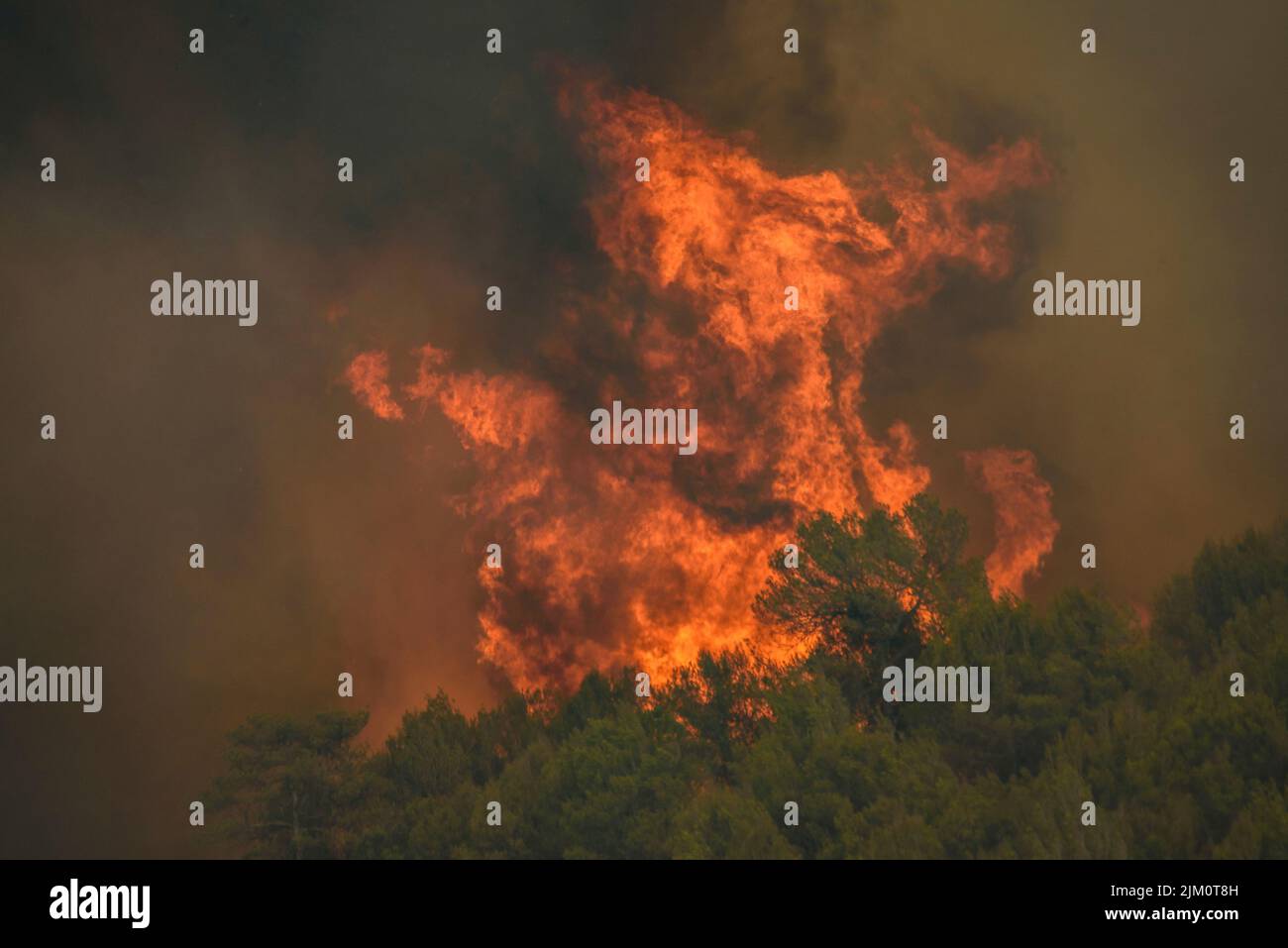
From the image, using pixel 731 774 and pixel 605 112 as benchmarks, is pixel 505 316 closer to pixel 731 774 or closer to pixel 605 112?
pixel 605 112

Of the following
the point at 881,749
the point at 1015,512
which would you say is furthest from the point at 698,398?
the point at 881,749

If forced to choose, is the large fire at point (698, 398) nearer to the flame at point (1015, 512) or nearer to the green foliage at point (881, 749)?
the flame at point (1015, 512)

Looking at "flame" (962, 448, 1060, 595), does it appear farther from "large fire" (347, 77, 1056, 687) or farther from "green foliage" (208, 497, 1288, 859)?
"green foliage" (208, 497, 1288, 859)

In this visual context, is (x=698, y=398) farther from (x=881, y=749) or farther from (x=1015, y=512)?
(x=881, y=749)

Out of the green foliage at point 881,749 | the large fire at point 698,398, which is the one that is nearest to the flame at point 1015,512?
the large fire at point 698,398
